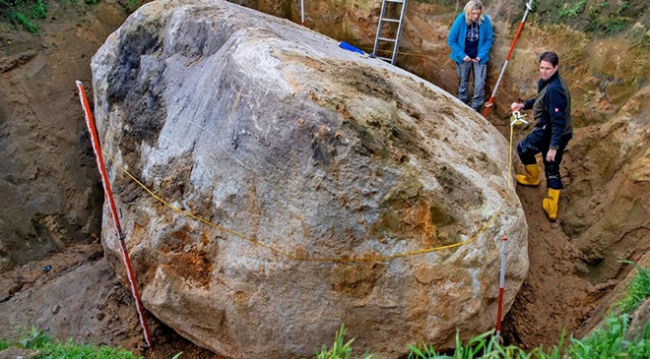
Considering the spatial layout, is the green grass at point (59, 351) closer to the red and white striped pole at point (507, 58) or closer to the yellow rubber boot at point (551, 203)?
the yellow rubber boot at point (551, 203)

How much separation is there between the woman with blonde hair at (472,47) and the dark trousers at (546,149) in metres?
1.54

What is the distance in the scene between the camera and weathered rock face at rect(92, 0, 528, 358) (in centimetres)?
369

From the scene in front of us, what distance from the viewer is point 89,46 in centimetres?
645

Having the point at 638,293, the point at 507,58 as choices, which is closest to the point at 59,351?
the point at 638,293

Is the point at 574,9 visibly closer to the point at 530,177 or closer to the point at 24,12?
the point at 530,177

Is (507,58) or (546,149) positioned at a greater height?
(507,58)

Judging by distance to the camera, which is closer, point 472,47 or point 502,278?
point 502,278

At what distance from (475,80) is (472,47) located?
0.43 meters

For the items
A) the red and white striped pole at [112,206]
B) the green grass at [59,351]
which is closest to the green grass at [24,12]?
the red and white striped pole at [112,206]

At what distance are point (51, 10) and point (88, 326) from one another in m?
4.18

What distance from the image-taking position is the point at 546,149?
4824 mm

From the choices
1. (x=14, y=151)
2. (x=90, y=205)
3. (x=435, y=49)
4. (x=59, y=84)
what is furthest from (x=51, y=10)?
(x=435, y=49)

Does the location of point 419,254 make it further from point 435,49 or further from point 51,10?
point 51,10

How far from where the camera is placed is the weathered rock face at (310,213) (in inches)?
145
